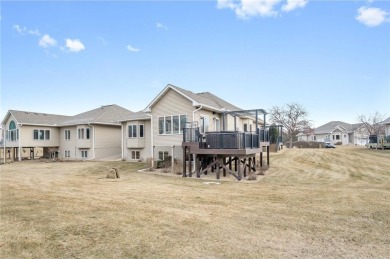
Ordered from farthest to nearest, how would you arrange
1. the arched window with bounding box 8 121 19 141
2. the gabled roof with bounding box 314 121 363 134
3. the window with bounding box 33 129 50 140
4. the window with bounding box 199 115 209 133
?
the gabled roof with bounding box 314 121 363 134 < the window with bounding box 33 129 50 140 < the arched window with bounding box 8 121 19 141 < the window with bounding box 199 115 209 133

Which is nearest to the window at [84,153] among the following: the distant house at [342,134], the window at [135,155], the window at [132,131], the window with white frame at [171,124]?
the window at [135,155]

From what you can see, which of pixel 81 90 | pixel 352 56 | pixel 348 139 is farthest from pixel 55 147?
pixel 348 139

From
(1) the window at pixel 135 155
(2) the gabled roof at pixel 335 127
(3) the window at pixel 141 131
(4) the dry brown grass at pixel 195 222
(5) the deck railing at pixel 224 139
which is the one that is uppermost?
(2) the gabled roof at pixel 335 127

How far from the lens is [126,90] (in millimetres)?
30375

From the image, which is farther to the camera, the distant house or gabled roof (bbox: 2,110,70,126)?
the distant house

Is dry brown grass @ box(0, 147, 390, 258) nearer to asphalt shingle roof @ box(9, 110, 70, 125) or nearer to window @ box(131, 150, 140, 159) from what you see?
window @ box(131, 150, 140, 159)

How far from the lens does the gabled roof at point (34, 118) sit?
32156 mm

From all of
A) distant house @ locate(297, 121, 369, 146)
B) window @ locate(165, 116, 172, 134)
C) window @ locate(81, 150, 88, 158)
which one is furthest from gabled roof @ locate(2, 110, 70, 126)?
distant house @ locate(297, 121, 369, 146)

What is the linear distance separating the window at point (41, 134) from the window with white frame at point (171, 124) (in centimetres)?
1935

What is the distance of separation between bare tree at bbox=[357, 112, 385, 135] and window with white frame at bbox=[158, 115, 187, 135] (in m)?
57.4

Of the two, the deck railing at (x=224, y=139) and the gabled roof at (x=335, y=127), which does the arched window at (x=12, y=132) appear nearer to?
the deck railing at (x=224, y=139)

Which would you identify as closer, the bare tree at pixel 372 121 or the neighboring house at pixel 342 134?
the bare tree at pixel 372 121

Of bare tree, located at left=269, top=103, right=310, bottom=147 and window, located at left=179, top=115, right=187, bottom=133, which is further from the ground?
bare tree, located at left=269, top=103, right=310, bottom=147

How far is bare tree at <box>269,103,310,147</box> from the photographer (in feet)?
180
